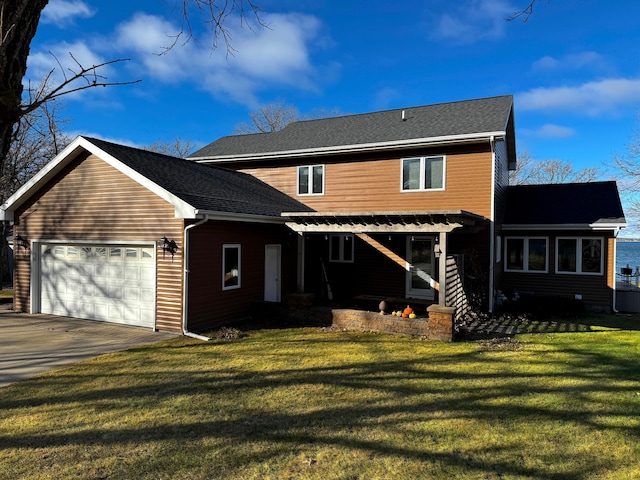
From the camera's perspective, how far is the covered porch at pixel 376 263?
11.4 meters

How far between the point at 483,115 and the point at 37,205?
554 inches

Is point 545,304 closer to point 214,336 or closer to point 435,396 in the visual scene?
point 435,396

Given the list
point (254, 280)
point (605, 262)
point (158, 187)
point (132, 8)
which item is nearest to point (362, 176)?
point (254, 280)

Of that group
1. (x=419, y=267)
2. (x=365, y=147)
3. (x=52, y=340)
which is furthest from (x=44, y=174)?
(x=419, y=267)

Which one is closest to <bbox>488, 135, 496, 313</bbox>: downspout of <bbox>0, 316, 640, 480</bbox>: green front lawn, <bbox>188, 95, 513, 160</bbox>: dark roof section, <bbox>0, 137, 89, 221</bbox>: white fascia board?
<bbox>188, 95, 513, 160</bbox>: dark roof section

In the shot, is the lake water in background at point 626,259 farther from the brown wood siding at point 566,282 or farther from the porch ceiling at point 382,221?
the porch ceiling at point 382,221

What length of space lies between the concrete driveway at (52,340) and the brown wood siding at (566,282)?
1186 centimetres

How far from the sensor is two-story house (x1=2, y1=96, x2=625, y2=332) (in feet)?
32.3

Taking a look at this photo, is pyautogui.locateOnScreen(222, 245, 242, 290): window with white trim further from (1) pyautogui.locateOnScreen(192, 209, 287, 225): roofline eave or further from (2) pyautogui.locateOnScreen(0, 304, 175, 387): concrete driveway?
(2) pyautogui.locateOnScreen(0, 304, 175, 387): concrete driveway

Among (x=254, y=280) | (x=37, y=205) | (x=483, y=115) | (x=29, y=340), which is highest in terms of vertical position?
(x=483, y=115)

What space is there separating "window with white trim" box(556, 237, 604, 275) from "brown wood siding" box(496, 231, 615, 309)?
0.13 meters

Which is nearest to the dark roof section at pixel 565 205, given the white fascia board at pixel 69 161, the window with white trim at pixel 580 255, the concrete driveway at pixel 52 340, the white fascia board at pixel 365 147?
the window with white trim at pixel 580 255

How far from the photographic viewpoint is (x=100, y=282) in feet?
35.7

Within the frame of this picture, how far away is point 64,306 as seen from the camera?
11.5 metres
